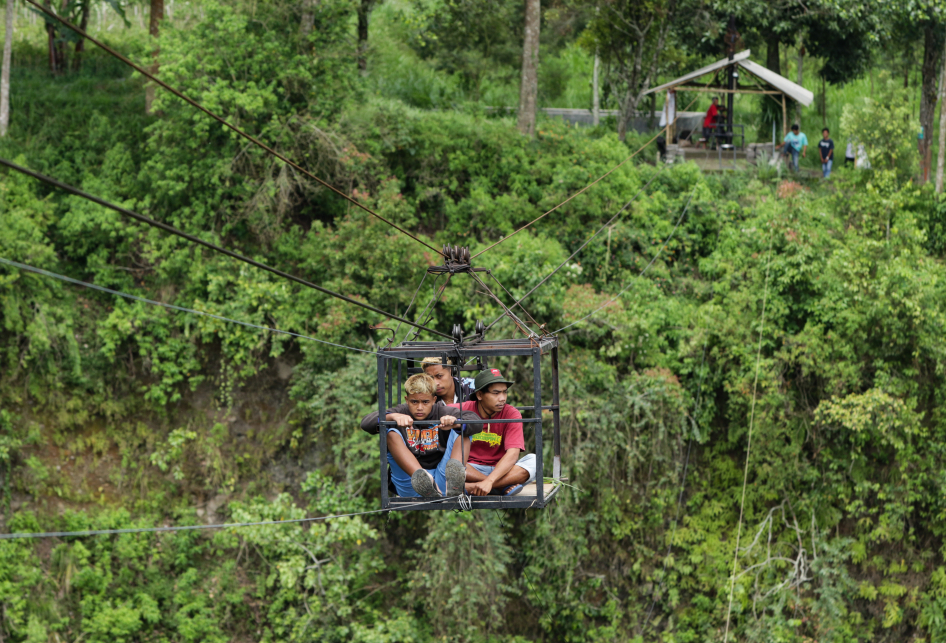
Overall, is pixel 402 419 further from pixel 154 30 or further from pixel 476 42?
pixel 476 42

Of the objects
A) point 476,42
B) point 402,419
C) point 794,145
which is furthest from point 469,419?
point 476,42

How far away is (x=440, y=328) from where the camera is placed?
513 inches

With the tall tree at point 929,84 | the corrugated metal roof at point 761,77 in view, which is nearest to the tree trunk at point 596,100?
the corrugated metal roof at point 761,77

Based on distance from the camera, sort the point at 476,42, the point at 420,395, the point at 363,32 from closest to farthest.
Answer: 1. the point at 420,395
2. the point at 363,32
3. the point at 476,42

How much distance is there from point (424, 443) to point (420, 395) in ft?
1.48

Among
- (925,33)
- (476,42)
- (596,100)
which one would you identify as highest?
(476,42)

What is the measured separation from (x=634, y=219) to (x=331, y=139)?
5.01 m

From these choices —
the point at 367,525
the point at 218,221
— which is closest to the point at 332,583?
the point at 367,525

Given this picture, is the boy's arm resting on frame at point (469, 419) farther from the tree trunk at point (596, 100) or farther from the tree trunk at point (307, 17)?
the tree trunk at point (596, 100)

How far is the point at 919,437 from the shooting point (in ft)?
37.5

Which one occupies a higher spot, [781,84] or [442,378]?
[781,84]

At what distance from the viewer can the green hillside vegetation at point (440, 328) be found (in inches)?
456

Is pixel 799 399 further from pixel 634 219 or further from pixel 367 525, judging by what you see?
pixel 367 525

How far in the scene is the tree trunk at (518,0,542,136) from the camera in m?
15.8
